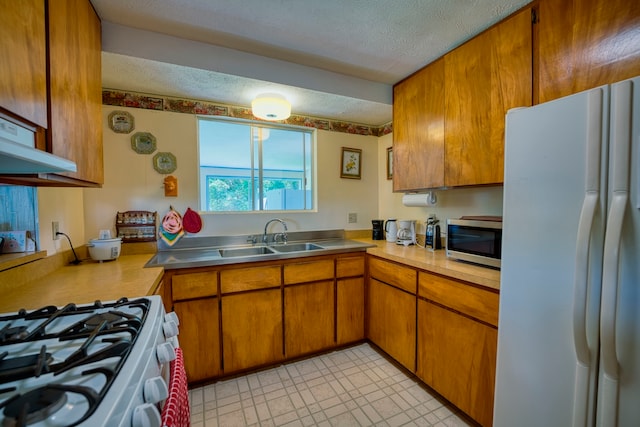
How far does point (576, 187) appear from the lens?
35.7 inches

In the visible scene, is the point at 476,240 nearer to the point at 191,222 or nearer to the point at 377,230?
the point at 377,230

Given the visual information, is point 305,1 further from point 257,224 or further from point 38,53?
point 257,224

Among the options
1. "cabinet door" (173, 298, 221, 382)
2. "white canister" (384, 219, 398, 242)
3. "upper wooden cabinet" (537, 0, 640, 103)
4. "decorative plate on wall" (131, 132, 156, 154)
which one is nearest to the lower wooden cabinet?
"white canister" (384, 219, 398, 242)

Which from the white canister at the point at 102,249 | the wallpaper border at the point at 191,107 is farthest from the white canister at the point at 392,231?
the white canister at the point at 102,249

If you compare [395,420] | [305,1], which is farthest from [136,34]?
[395,420]

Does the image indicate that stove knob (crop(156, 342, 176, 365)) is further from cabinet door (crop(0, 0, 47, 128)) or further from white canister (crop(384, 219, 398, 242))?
white canister (crop(384, 219, 398, 242))

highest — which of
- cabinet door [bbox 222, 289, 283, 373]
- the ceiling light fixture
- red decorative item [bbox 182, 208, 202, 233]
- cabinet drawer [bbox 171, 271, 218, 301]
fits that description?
the ceiling light fixture

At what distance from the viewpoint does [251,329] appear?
6.43 feet

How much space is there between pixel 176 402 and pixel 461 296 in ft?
4.69

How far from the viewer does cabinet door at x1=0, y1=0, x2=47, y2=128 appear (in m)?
0.75

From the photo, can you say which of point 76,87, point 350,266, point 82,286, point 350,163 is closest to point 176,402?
point 82,286

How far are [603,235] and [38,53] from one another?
1960 mm

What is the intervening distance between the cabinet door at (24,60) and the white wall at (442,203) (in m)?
2.36

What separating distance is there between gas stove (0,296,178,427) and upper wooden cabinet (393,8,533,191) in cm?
176
